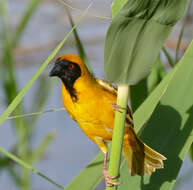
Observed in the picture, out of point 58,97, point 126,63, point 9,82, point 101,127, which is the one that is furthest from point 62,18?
point 126,63

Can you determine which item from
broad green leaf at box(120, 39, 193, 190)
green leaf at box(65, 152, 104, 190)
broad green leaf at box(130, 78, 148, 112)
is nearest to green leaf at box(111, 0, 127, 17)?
broad green leaf at box(120, 39, 193, 190)

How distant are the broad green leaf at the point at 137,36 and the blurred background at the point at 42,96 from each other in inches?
22.4

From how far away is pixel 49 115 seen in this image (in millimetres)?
4219

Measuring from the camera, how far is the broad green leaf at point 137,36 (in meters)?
0.84

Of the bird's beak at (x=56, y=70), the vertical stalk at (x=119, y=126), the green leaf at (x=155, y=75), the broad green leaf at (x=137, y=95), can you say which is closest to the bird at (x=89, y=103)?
the bird's beak at (x=56, y=70)

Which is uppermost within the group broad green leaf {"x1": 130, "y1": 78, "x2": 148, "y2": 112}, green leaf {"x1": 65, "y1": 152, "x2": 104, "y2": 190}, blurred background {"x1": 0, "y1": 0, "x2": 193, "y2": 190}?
broad green leaf {"x1": 130, "y1": 78, "x2": 148, "y2": 112}

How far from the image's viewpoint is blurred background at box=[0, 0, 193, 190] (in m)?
2.40

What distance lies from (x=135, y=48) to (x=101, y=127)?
0.61 metres

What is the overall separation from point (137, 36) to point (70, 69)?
21.6 inches

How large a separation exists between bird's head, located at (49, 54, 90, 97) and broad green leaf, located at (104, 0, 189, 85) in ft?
1.67

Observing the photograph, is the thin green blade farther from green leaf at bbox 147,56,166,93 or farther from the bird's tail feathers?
green leaf at bbox 147,56,166,93

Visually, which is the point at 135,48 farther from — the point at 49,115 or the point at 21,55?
the point at 21,55

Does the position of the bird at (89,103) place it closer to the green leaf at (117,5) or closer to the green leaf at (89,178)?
the green leaf at (89,178)

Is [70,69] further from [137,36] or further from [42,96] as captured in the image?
[42,96]
